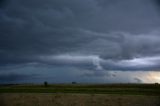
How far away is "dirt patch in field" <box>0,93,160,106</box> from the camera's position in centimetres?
3512

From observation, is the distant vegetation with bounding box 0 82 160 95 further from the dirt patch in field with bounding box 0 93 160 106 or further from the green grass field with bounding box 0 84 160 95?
the dirt patch in field with bounding box 0 93 160 106

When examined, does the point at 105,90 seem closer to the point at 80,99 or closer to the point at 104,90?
the point at 104,90

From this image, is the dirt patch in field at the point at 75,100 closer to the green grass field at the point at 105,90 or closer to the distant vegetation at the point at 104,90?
the green grass field at the point at 105,90

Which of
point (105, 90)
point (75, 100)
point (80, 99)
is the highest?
point (105, 90)

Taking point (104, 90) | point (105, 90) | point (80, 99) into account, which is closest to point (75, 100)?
point (80, 99)

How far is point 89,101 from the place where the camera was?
37.1 metres

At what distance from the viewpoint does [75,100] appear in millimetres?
37562

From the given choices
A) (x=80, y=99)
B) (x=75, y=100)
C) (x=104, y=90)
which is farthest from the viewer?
(x=104, y=90)

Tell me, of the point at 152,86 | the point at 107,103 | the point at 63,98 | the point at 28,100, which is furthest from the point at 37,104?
the point at 152,86

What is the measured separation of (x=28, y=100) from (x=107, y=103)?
1128cm

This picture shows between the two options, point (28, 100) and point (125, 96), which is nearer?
point (125, 96)

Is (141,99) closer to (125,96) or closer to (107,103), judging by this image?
(125,96)

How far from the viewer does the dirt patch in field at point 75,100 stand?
3512cm

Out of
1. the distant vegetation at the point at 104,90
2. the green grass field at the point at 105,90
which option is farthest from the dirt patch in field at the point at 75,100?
the distant vegetation at the point at 104,90
